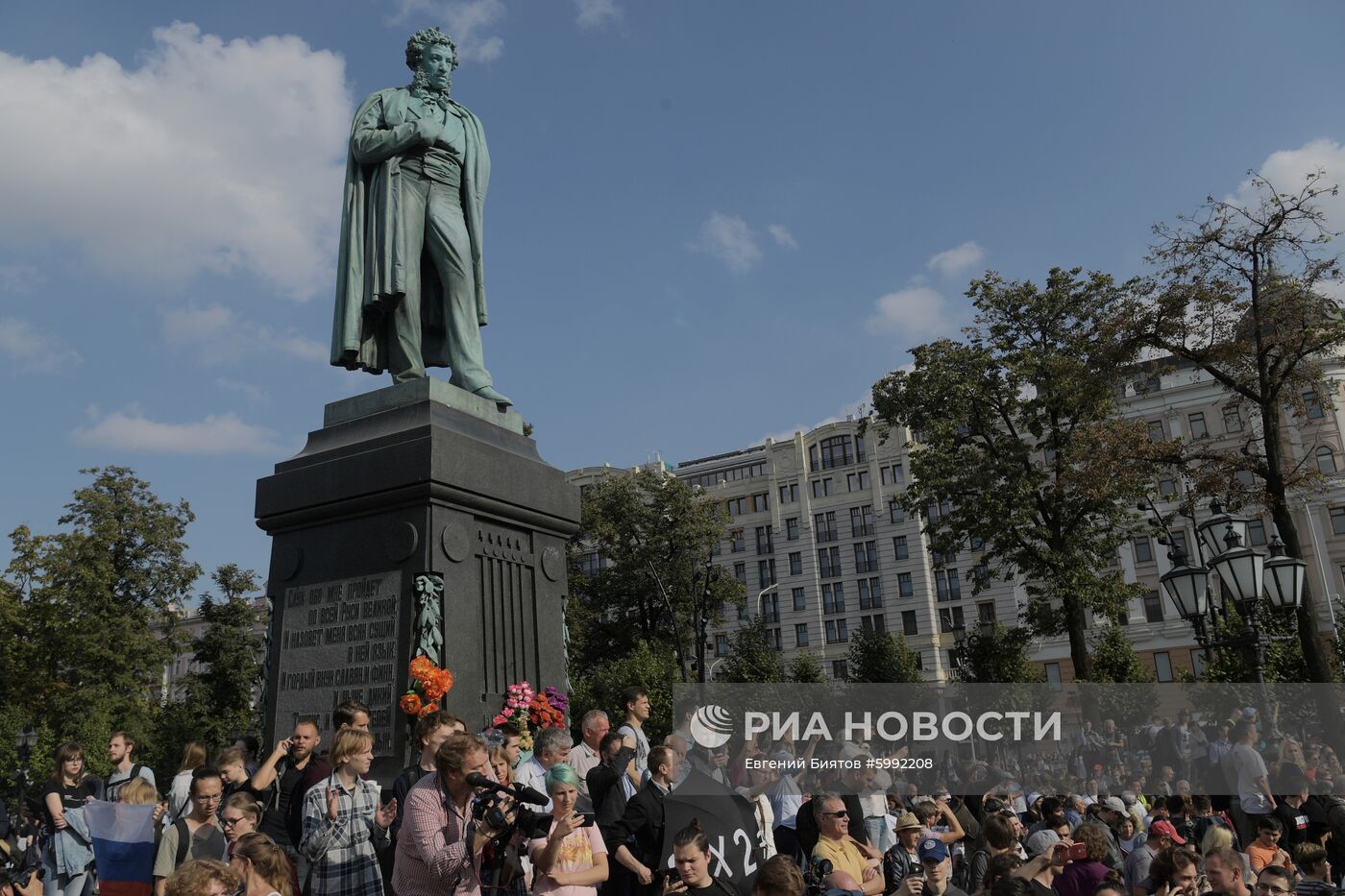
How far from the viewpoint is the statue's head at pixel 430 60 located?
1241 cm

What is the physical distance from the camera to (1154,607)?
65.2 meters

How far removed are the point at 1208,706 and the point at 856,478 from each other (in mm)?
61719

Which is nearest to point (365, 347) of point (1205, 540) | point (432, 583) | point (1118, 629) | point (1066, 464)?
point (432, 583)

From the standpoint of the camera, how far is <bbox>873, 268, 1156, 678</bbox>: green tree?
27.8 metres

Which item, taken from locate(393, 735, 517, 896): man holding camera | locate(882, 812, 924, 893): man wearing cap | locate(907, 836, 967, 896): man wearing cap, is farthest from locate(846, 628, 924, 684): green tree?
locate(393, 735, 517, 896): man holding camera

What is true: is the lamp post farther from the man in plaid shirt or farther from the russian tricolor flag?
the russian tricolor flag

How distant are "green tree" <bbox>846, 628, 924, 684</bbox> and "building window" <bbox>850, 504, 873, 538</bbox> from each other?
84.0ft

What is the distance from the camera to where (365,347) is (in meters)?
11.9

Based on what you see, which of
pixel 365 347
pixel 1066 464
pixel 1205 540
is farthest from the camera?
pixel 1066 464

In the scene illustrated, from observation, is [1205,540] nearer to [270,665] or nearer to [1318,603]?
[270,665]

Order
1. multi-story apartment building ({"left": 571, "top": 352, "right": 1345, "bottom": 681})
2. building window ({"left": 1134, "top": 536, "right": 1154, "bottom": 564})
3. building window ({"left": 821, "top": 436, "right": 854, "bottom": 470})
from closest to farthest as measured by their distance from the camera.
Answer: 1. building window ({"left": 1134, "top": 536, "right": 1154, "bottom": 564})
2. multi-story apartment building ({"left": 571, "top": 352, "right": 1345, "bottom": 681})
3. building window ({"left": 821, "top": 436, "right": 854, "bottom": 470})

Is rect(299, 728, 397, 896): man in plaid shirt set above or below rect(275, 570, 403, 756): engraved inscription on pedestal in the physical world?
below

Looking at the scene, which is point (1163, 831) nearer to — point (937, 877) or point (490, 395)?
point (937, 877)

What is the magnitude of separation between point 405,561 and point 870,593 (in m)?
77.4
